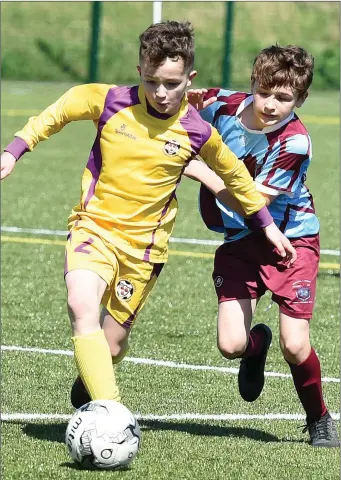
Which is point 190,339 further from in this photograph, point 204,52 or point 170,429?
point 204,52

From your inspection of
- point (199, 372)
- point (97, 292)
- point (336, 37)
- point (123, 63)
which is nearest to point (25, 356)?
point (199, 372)

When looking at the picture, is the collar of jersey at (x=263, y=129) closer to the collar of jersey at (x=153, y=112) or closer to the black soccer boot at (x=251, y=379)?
the collar of jersey at (x=153, y=112)

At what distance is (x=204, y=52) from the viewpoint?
33844 millimetres

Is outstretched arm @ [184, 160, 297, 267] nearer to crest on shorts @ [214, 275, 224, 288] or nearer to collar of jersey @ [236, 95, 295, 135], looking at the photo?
collar of jersey @ [236, 95, 295, 135]

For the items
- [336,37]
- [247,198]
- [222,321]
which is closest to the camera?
[247,198]

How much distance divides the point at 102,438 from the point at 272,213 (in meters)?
1.59

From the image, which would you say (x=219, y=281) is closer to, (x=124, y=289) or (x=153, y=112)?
(x=124, y=289)

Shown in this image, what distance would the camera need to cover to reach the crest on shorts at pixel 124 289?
5078mm

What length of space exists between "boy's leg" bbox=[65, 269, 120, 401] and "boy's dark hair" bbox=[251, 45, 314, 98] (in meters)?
1.34

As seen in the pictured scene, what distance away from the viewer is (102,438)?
4504mm

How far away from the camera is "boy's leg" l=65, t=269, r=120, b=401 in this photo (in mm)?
4691

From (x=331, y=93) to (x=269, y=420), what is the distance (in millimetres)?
30230

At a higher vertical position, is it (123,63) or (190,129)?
(190,129)

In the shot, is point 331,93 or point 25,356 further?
point 331,93
